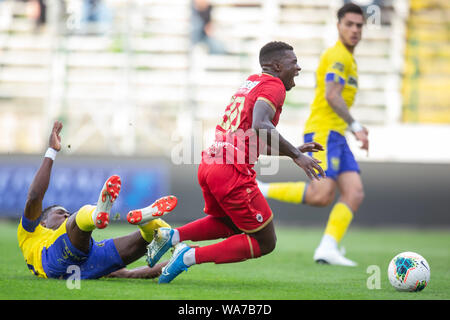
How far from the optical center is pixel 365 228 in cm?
1391

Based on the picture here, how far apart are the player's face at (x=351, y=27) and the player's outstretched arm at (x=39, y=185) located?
353 centimetres

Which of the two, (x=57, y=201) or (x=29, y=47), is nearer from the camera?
(x=57, y=201)

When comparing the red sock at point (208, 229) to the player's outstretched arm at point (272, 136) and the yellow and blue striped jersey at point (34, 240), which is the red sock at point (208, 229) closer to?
the player's outstretched arm at point (272, 136)

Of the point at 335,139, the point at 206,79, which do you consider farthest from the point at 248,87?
the point at 206,79

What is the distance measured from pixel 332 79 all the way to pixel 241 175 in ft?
9.16

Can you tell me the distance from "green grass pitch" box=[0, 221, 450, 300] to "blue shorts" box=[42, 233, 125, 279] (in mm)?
75

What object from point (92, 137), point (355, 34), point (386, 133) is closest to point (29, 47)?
point (92, 137)

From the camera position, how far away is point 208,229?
5918 millimetres

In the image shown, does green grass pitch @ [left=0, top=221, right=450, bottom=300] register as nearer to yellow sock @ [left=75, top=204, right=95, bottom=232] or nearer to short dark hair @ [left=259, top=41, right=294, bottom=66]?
yellow sock @ [left=75, top=204, right=95, bottom=232]

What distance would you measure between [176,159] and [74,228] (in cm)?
812

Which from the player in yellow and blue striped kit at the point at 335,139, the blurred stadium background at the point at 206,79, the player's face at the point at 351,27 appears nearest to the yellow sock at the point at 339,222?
the player in yellow and blue striped kit at the point at 335,139

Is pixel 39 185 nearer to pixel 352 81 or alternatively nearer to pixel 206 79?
pixel 352 81

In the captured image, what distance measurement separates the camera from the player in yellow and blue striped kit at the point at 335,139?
7.88 metres
